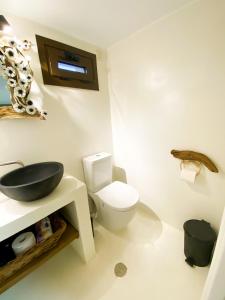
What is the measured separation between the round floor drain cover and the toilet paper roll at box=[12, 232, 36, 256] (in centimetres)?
72

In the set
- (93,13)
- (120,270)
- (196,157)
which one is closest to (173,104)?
(196,157)

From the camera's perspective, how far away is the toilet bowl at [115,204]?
4.48 ft

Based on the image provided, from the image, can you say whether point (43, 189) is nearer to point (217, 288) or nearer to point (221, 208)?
point (217, 288)

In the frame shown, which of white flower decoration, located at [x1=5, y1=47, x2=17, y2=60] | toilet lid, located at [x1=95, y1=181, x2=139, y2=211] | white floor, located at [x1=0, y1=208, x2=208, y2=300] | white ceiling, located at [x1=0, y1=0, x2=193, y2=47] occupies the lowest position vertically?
white floor, located at [x1=0, y1=208, x2=208, y2=300]

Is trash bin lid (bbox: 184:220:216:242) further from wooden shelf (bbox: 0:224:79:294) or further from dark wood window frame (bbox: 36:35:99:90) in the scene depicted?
dark wood window frame (bbox: 36:35:99:90)

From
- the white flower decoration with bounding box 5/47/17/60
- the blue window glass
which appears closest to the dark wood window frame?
the blue window glass

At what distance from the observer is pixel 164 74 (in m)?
1.31

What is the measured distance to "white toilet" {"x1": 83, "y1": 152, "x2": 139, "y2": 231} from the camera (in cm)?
138

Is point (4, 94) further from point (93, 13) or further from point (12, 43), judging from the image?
point (93, 13)

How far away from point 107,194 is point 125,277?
2.23 ft

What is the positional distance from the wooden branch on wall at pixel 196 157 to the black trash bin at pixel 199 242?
19.3 inches

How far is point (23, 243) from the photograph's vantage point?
104 cm

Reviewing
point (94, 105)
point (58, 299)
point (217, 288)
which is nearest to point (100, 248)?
point (58, 299)

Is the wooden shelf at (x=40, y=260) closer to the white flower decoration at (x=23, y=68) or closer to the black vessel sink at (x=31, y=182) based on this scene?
the black vessel sink at (x=31, y=182)
